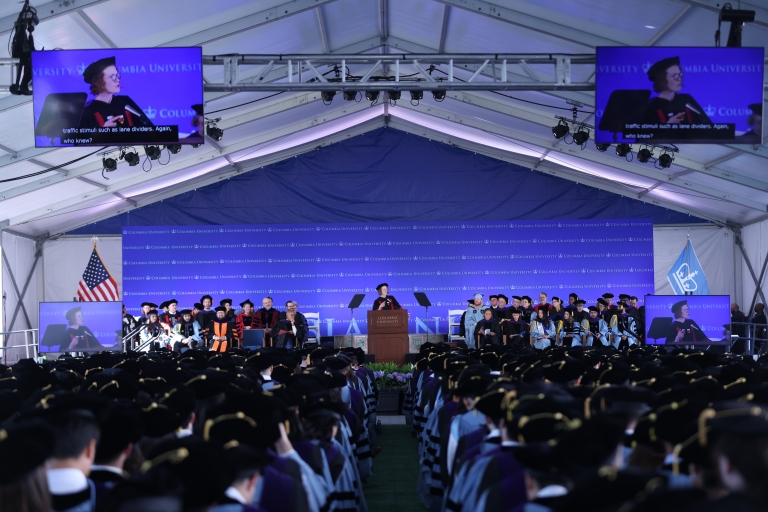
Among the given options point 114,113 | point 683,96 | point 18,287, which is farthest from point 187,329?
point 683,96

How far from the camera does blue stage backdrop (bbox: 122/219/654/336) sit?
22.9 metres

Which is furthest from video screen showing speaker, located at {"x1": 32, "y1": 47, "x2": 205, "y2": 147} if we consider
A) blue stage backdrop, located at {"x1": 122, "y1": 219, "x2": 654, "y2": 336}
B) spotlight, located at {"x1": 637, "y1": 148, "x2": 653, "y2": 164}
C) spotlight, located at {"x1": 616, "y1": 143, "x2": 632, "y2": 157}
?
blue stage backdrop, located at {"x1": 122, "y1": 219, "x2": 654, "y2": 336}

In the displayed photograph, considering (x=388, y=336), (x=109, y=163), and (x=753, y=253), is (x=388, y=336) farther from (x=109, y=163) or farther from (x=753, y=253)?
(x=753, y=253)

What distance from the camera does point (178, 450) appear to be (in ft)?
9.53

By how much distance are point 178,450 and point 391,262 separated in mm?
20355

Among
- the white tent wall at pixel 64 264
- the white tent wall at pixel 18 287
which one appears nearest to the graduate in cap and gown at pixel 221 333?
the white tent wall at pixel 18 287

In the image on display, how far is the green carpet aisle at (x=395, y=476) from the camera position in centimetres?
802

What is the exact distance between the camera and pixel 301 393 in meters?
6.29

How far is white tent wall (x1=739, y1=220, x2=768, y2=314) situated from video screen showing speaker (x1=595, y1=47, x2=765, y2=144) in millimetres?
12168

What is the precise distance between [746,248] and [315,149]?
12015mm

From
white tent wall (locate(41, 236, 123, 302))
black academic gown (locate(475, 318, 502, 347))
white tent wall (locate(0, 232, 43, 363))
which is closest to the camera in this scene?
black academic gown (locate(475, 318, 502, 347))

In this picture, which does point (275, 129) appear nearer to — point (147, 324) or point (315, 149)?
point (315, 149)

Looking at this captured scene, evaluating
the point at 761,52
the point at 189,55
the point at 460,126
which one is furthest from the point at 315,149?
the point at 761,52

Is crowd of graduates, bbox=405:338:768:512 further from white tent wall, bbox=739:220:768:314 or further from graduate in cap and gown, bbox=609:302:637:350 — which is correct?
white tent wall, bbox=739:220:768:314
